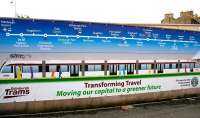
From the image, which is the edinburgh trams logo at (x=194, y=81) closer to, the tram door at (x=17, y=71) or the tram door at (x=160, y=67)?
the tram door at (x=160, y=67)

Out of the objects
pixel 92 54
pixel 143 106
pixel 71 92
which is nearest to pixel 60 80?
pixel 71 92

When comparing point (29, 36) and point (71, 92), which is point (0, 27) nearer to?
point (29, 36)

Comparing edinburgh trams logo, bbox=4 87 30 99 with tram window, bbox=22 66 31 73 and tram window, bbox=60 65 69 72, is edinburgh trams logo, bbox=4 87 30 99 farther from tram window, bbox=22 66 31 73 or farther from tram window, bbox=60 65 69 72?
tram window, bbox=60 65 69 72

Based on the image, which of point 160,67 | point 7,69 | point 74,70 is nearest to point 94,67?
point 74,70

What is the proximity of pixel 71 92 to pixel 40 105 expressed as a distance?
129cm

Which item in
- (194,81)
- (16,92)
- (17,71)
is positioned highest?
(17,71)

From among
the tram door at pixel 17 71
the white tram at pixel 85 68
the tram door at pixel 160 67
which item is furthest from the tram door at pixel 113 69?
the tram door at pixel 17 71

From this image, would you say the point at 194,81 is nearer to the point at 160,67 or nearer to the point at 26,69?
the point at 160,67

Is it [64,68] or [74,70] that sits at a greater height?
[64,68]

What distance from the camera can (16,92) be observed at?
38.1 ft

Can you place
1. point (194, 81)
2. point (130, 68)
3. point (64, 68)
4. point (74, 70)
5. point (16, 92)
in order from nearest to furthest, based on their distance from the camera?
point (16, 92) → point (64, 68) → point (74, 70) → point (130, 68) → point (194, 81)

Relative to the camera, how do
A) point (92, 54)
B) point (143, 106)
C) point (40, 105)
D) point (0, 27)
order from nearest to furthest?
point (0, 27) → point (40, 105) → point (92, 54) → point (143, 106)

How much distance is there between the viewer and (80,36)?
41.8ft

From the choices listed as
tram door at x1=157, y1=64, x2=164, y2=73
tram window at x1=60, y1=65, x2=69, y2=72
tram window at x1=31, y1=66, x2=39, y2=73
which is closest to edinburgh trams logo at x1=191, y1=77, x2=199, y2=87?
tram door at x1=157, y1=64, x2=164, y2=73
